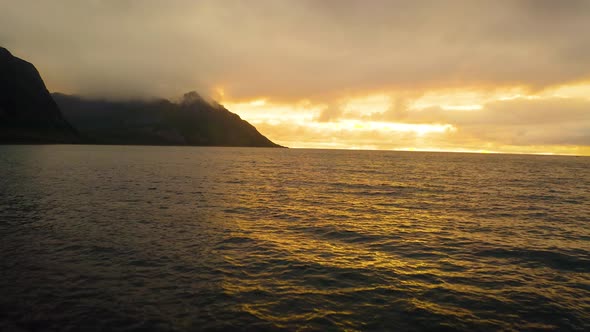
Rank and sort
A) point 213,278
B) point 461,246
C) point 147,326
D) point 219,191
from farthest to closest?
point 219,191, point 461,246, point 213,278, point 147,326

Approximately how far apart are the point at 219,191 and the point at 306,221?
24910 millimetres

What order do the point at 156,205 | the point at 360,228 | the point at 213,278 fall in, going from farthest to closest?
1. the point at 156,205
2. the point at 360,228
3. the point at 213,278

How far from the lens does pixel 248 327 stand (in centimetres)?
1395

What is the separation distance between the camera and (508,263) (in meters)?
23.1

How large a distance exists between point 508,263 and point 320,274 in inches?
531

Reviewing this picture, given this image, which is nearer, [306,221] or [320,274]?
[320,274]

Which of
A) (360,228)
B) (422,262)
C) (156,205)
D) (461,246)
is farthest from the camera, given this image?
(156,205)

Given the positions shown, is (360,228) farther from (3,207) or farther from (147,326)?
(3,207)

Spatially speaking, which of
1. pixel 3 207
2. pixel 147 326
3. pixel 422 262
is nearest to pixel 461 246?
pixel 422 262

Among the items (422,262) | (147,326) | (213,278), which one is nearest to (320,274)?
(213,278)

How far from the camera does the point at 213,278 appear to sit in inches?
738

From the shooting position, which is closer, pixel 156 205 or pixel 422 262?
pixel 422 262

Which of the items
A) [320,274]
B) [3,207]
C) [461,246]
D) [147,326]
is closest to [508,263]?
[461,246]

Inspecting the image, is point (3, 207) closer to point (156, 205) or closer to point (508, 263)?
point (156, 205)
